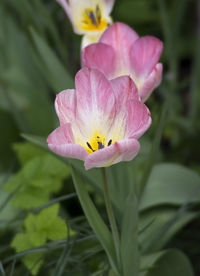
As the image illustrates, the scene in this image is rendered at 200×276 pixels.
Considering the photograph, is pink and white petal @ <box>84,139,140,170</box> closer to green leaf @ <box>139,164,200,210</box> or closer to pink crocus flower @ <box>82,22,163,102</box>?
pink crocus flower @ <box>82,22,163,102</box>

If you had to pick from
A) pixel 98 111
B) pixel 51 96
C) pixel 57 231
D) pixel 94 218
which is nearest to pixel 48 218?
pixel 57 231

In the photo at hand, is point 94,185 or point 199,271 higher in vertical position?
point 94,185

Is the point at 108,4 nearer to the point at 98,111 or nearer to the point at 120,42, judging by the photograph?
the point at 120,42

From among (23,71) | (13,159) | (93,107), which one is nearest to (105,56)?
(93,107)

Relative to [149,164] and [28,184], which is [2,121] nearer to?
[28,184]

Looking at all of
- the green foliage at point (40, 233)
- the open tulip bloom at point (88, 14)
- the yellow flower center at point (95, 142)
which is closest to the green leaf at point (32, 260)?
the green foliage at point (40, 233)

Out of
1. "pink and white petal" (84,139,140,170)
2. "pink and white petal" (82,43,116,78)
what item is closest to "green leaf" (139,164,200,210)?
"pink and white petal" (82,43,116,78)
